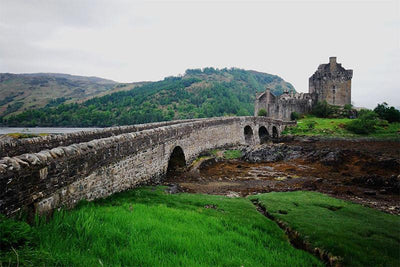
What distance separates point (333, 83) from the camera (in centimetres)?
5606

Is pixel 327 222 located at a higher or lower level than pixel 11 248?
lower

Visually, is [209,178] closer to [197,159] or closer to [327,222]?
[197,159]

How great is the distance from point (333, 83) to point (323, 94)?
294 cm

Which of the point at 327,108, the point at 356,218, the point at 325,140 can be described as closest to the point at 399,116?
the point at 327,108

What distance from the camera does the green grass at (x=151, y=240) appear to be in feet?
14.2

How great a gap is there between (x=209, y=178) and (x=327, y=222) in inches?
379

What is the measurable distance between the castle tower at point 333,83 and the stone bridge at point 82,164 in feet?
154

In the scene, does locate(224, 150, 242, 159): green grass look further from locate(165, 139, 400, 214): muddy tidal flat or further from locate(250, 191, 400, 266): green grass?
locate(250, 191, 400, 266): green grass

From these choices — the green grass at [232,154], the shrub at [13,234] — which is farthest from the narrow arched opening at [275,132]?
the shrub at [13,234]

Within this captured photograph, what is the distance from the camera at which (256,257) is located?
548cm

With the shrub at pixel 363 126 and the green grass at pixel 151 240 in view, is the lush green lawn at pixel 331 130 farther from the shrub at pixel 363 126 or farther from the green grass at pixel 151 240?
the green grass at pixel 151 240

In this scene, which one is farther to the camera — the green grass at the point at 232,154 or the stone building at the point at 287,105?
the stone building at the point at 287,105

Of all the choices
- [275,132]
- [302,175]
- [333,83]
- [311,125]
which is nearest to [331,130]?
[311,125]

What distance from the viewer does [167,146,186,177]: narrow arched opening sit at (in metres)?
18.1
